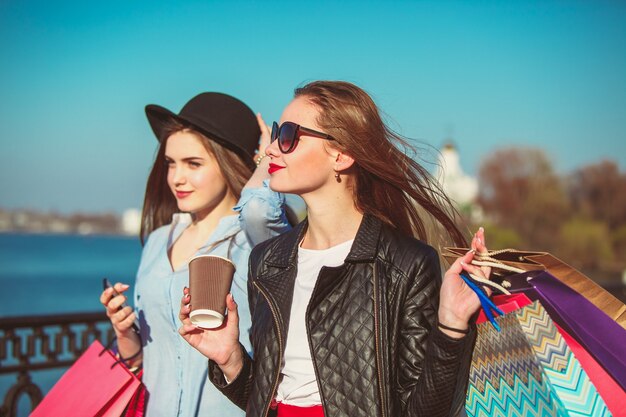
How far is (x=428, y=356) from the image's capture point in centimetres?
221

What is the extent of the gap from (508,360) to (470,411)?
7.9 inches

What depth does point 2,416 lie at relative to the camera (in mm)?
4754

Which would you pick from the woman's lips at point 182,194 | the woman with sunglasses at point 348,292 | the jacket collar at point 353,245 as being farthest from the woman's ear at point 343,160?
the woman's lips at point 182,194

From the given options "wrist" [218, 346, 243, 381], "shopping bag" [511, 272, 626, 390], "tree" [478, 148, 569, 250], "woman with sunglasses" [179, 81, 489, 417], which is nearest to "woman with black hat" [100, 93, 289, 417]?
"woman with sunglasses" [179, 81, 489, 417]

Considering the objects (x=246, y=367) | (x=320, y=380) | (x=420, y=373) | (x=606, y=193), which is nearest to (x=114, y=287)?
(x=246, y=367)

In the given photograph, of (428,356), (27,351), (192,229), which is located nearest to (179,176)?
(192,229)

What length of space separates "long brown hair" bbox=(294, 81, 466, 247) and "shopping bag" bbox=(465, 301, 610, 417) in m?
0.49

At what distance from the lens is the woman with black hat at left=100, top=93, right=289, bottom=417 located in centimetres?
316

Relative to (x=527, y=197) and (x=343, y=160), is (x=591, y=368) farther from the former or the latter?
(x=527, y=197)

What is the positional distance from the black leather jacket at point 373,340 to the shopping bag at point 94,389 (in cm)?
73

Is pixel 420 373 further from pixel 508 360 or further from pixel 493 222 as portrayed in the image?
pixel 493 222

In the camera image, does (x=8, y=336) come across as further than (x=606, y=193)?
No

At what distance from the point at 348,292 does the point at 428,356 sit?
15.0 inches

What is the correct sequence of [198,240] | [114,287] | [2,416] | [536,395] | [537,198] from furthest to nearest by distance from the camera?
1. [537,198]
2. [2,416]
3. [198,240]
4. [114,287]
5. [536,395]
